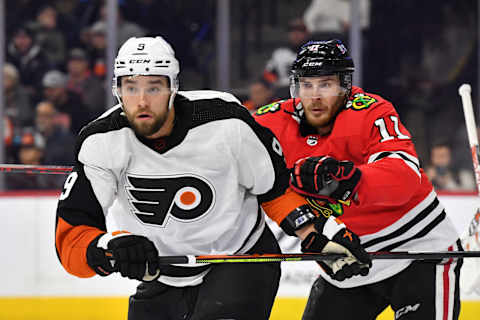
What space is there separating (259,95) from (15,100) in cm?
137

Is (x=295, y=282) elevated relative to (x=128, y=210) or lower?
lower

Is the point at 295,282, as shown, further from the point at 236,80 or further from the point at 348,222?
the point at 236,80

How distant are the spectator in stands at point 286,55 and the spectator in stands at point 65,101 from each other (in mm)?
1074

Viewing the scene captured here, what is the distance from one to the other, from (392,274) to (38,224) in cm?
182

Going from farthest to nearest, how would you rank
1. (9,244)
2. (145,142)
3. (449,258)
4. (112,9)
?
(112,9), (9,244), (449,258), (145,142)

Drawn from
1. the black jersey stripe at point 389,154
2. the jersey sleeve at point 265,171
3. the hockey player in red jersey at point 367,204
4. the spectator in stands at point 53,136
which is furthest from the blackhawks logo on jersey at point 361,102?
the spectator in stands at point 53,136

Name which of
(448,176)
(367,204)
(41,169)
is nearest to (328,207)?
(367,204)

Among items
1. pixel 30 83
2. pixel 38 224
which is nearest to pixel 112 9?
pixel 30 83

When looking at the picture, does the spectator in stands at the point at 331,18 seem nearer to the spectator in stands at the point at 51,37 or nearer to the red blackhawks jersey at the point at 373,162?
the spectator in stands at the point at 51,37

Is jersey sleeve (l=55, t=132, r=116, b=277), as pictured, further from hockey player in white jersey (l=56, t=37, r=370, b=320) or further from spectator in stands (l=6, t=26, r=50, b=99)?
spectator in stands (l=6, t=26, r=50, b=99)

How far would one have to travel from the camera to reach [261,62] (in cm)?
514

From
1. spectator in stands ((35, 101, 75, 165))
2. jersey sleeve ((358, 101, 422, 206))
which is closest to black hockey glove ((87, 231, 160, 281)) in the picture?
jersey sleeve ((358, 101, 422, 206))

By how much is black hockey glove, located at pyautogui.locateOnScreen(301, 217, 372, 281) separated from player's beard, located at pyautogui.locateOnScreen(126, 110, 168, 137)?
0.48m

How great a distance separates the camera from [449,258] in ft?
8.31
